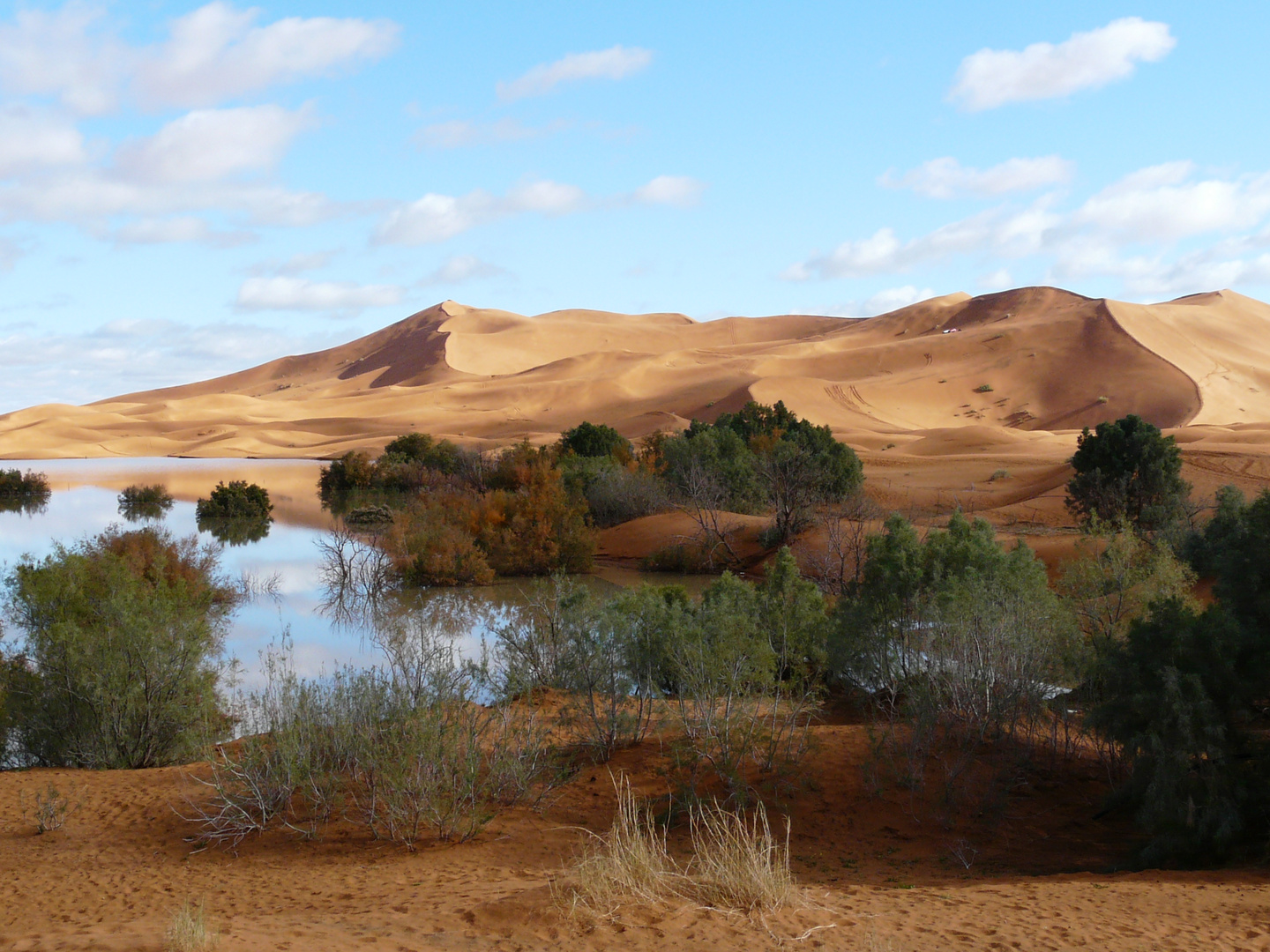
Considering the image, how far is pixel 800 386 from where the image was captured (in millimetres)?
64000

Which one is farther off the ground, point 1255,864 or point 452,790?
point 452,790

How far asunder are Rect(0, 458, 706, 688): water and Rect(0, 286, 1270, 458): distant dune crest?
75.6 feet

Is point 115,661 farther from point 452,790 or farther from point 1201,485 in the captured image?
point 1201,485

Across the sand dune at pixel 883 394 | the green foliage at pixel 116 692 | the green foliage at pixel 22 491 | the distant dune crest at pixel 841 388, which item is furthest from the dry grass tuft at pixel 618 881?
the distant dune crest at pixel 841 388

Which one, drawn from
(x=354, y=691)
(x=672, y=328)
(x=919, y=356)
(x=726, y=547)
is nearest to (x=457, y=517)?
(x=726, y=547)

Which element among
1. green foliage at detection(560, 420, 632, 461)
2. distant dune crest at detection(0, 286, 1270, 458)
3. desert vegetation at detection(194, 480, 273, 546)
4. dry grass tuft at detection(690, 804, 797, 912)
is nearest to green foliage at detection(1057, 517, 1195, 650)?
dry grass tuft at detection(690, 804, 797, 912)

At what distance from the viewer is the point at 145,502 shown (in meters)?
38.1

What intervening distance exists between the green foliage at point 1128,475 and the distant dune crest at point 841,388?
62.3 ft

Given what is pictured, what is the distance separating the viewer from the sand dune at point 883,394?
48.8m

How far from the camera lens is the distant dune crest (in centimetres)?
5991

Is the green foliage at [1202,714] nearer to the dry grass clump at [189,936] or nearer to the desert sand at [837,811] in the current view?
the desert sand at [837,811]

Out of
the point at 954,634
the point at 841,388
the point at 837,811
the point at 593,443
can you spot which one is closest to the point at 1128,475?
the point at 954,634

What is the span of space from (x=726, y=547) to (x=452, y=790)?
17031 mm

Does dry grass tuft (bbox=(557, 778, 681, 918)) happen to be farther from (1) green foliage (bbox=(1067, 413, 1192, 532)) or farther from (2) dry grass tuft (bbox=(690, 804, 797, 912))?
(1) green foliage (bbox=(1067, 413, 1192, 532))
